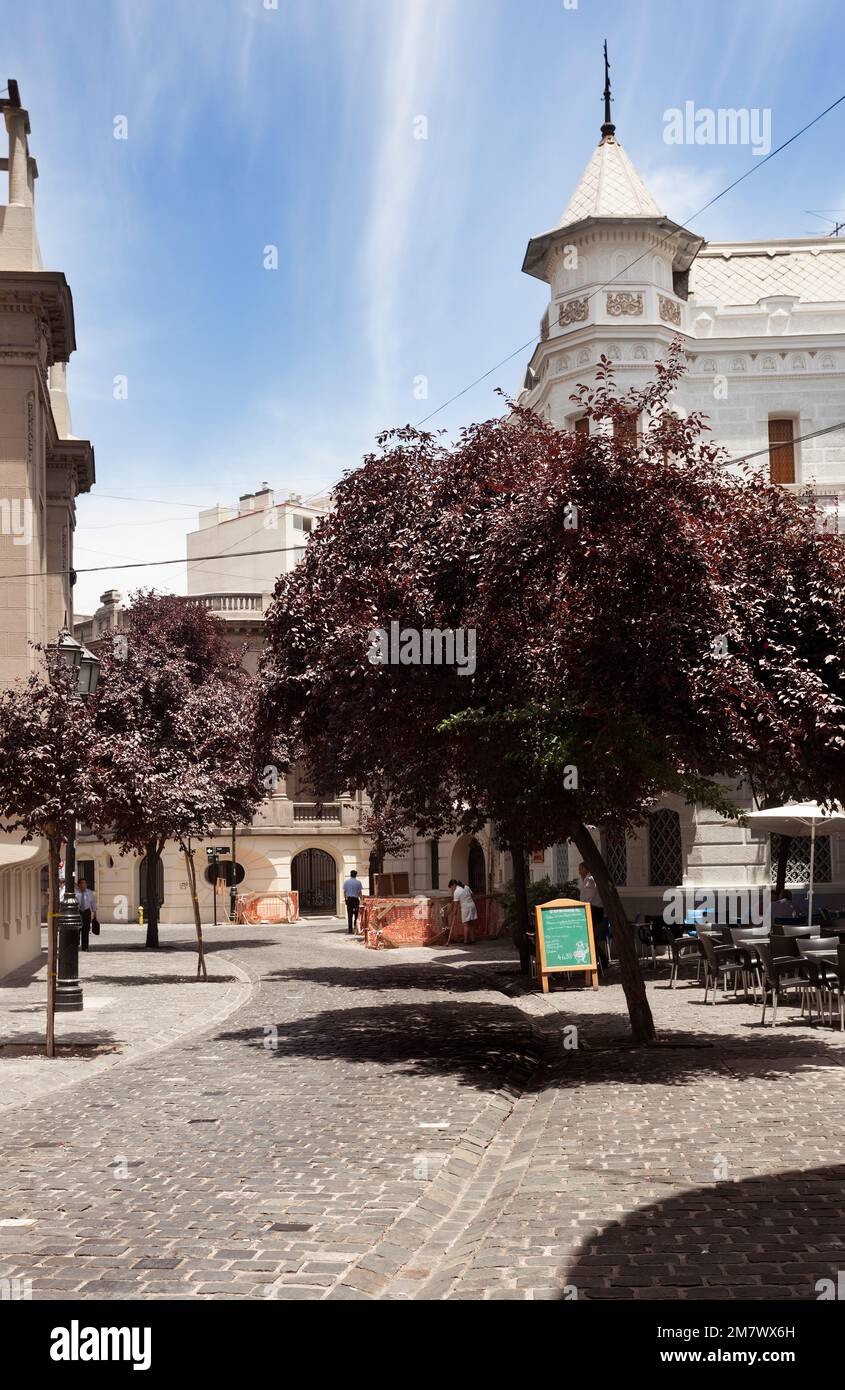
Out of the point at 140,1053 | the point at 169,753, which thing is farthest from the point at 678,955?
the point at 169,753

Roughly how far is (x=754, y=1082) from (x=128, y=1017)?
30.6ft

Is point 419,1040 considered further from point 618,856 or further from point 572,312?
point 572,312

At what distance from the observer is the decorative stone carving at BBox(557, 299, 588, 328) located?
94.0 feet

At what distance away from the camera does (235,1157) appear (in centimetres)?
877

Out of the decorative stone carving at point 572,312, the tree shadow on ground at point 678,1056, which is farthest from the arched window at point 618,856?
the tree shadow on ground at point 678,1056

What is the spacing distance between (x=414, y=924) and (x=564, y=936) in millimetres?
14154

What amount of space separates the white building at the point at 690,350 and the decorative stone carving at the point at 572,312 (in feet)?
0.11

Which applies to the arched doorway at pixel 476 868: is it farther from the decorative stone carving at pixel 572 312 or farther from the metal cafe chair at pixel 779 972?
the metal cafe chair at pixel 779 972

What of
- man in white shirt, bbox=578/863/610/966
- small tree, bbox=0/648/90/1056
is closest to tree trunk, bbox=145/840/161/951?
man in white shirt, bbox=578/863/610/966

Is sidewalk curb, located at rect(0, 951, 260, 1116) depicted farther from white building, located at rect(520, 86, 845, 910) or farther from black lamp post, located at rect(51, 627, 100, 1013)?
white building, located at rect(520, 86, 845, 910)

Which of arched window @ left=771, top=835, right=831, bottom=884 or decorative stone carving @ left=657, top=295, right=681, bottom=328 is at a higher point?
decorative stone carving @ left=657, top=295, right=681, bottom=328

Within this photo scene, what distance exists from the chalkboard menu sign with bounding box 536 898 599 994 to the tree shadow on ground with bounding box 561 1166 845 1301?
38.2 feet

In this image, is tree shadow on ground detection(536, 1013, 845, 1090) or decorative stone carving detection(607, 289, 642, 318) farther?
decorative stone carving detection(607, 289, 642, 318)
